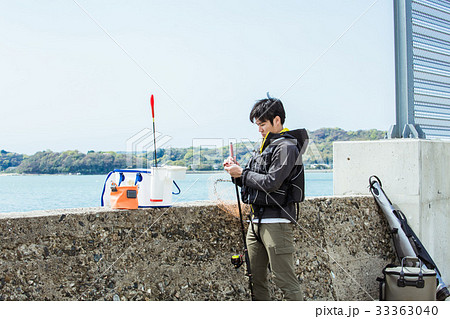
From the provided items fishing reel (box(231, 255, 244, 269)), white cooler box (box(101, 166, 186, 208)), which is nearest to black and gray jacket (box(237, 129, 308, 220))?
fishing reel (box(231, 255, 244, 269))

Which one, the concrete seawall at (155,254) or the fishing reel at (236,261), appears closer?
the concrete seawall at (155,254)

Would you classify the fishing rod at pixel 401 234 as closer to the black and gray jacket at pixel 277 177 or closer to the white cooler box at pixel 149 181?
Answer: the black and gray jacket at pixel 277 177

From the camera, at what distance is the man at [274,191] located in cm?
256

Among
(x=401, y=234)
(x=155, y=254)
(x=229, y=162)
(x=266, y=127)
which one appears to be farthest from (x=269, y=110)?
(x=401, y=234)

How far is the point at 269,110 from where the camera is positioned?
2740mm

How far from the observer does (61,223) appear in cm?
277

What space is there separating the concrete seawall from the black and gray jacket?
62cm

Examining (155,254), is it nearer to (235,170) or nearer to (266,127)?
(235,170)

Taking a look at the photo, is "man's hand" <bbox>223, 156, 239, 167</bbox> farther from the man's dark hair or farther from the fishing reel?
the fishing reel

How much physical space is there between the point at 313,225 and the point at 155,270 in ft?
4.55

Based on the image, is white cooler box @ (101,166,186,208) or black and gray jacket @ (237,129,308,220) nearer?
black and gray jacket @ (237,129,308,220)

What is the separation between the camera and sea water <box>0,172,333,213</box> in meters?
3.34

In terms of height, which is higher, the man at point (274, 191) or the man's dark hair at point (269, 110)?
the man's dark hair at point (269, 110)

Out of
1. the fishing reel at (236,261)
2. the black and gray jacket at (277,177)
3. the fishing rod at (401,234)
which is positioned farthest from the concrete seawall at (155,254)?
the black and gray jacket at (277,177)
